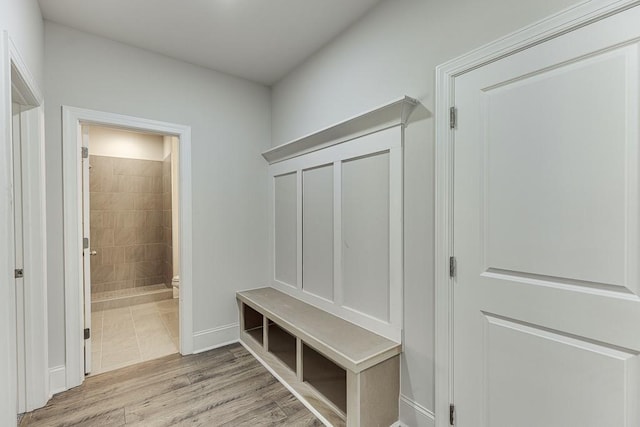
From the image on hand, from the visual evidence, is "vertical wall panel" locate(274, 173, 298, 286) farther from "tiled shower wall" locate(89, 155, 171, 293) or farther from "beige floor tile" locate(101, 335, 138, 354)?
"tiled shower wall" locate(89, 155, 171, 293)

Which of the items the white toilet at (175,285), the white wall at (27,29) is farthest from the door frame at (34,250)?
the white toilet at (175,285)

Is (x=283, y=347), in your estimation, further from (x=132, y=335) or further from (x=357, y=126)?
(x=357, y=126)

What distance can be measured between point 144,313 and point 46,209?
209 centimetres

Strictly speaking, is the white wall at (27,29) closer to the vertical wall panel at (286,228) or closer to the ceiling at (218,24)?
the ceiling at (218,24)

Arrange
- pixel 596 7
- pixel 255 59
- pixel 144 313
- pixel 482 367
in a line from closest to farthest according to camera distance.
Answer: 1. pixel 596 7
2. pixel 482 367
3. pixel 255 59
4. pixel 144 313

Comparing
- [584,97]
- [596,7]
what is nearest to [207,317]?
[584,97]

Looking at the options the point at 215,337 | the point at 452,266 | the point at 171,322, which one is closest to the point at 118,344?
the point at 171,322

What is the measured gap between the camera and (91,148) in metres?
4.27

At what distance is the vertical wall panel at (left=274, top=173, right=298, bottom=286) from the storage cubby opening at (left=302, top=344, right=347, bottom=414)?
0.67 meters

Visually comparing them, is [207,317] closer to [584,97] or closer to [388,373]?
[388,373]

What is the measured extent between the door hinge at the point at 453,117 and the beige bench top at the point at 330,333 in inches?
49.2

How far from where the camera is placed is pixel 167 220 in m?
4.59

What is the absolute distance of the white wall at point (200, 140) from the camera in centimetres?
212

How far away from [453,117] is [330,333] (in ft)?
4.76
